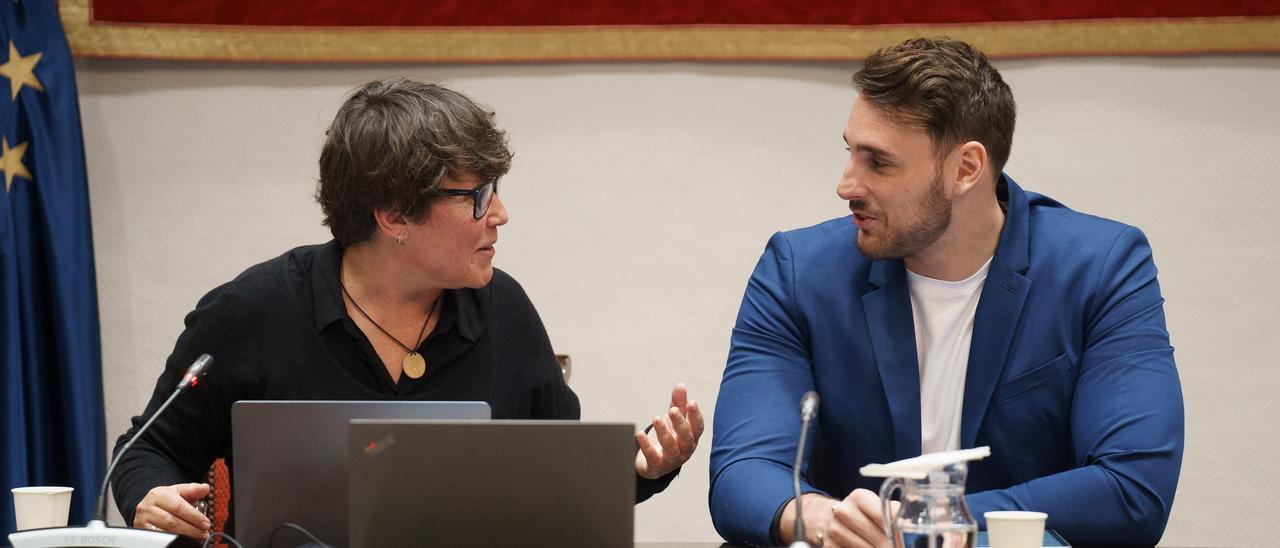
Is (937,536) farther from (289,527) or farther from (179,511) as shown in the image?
(179,511)

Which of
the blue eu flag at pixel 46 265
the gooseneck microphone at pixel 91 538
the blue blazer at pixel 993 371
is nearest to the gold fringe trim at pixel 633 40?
the blue eu flag at pixel 46 265

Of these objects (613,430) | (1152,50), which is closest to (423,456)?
(613,430)

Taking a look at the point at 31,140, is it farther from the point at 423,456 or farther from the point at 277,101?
the point at 423,456

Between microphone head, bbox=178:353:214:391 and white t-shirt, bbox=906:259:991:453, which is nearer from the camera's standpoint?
microphone head, bbox=178:353:214:391

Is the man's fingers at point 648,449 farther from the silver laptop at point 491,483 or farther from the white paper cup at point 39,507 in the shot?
the white paper cup at point 39,507

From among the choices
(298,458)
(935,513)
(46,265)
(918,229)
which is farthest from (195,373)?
(46,265)

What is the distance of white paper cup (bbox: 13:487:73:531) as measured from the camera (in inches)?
62.2

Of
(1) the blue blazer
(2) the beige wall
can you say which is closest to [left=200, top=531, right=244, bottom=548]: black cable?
(1) the blue blazer

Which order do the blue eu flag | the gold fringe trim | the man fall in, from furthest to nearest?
the gold fringe trim < the blue eu flag < the man

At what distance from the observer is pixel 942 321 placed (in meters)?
1.99

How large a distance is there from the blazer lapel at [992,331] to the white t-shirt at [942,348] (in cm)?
2

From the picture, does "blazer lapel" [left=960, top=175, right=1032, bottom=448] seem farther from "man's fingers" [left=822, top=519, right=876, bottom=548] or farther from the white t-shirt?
"man's fingers" [left=822, top=519, right=876, bottom=548]

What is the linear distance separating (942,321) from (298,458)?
1.01 m

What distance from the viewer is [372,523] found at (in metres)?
1.35
